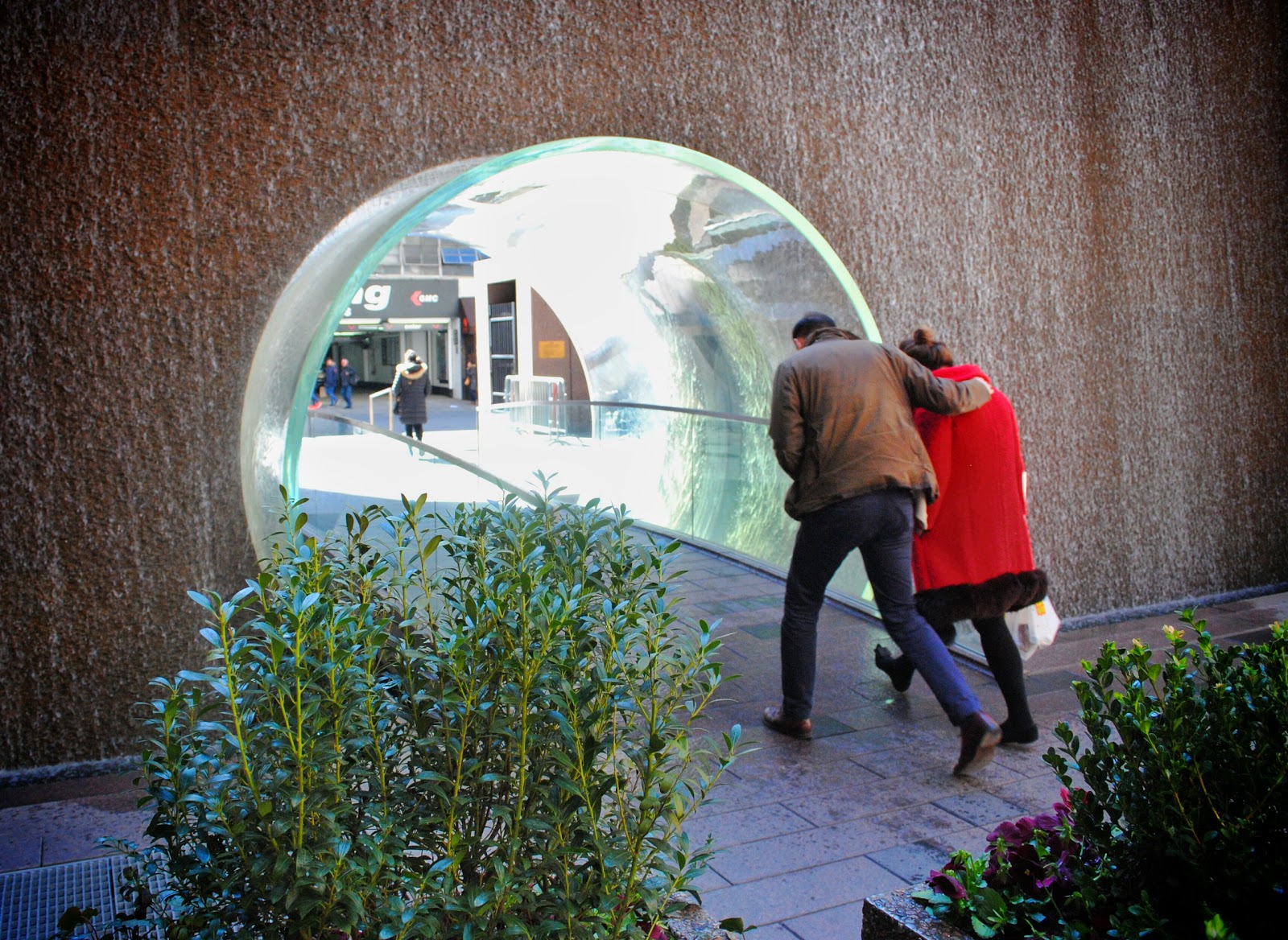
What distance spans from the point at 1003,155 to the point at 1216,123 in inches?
69.7

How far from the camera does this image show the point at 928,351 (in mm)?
4602

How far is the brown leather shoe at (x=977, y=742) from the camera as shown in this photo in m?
4.02

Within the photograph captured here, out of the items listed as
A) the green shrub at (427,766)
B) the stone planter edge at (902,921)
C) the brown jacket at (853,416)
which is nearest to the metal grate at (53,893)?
the green shrub at (427,766)

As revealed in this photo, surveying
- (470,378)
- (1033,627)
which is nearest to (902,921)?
(1033,627)

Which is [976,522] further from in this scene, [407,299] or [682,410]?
[407,299]

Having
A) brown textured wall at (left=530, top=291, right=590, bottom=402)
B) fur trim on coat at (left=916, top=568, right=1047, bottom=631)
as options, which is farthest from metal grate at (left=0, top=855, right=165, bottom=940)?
brown textured wall at (left=530, top=291, right=590, bottom=402)

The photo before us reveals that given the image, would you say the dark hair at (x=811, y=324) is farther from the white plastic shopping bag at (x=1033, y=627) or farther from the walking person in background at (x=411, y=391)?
the walking person in background at (x=411, y=391)

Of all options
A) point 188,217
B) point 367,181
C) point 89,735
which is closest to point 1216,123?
point 367,181

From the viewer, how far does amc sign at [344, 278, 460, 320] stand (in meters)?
35.6

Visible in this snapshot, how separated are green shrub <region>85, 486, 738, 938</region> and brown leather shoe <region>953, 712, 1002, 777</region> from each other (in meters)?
2.16

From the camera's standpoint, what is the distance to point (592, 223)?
8.79 m

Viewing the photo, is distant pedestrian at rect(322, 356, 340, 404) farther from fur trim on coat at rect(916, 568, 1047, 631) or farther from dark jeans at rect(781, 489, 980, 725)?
fur trim on coat at rect(916, 568, 1047, 631)

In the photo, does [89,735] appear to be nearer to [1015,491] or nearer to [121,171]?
[121,171]

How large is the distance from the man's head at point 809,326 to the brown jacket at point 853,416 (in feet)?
0.62
